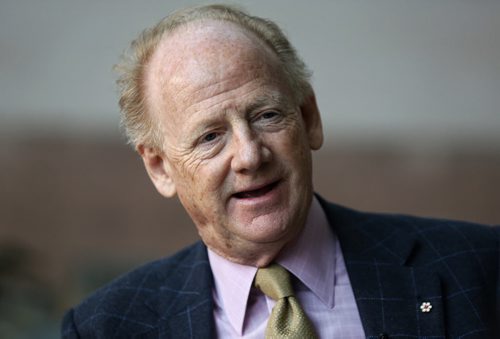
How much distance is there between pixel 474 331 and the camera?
2766mm

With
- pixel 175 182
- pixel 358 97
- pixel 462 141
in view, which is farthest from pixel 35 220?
pixel 175 182

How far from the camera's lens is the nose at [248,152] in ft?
8.75

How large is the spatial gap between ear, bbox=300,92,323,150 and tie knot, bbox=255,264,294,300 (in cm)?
42

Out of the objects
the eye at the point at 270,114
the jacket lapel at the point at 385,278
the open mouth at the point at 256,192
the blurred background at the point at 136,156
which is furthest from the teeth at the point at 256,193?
the blurred background at the point at 136,156

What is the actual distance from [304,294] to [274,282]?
0.12 metres

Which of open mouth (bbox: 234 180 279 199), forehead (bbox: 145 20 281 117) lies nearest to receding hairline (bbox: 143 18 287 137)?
forehead (bbox: 145 20 281 117)

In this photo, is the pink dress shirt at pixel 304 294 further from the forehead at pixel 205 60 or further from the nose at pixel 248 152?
the forehead at pixel 205 60

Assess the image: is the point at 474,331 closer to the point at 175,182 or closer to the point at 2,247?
the point at 175,182

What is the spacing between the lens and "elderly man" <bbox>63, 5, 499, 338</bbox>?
9.05 feet

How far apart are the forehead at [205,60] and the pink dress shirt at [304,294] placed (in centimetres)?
57

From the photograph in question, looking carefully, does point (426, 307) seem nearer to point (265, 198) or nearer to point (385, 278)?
point (385, 278)

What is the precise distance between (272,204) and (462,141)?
4148 millimetres

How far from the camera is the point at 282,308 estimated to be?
2.82 m

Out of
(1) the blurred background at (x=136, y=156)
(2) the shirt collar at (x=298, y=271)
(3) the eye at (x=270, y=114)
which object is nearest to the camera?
(3) the eye at (x=270, y=114)
